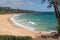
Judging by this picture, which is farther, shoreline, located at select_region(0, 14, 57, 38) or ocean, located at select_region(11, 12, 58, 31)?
ocean, located at select_region(11, 12, 58, 31)

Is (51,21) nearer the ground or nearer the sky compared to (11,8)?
nearer the ground

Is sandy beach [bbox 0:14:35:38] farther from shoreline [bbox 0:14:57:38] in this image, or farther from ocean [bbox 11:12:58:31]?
ocean [bbox 11:12:58:31]

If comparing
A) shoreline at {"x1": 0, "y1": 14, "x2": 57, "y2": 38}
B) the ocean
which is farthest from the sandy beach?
the ocean

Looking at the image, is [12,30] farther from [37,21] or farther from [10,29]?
[37,21]

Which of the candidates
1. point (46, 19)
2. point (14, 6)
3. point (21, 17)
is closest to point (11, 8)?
point (14, 6)

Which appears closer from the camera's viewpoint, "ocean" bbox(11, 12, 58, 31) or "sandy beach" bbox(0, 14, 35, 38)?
"sandy beach" bbox(0, 14, 35, 38)

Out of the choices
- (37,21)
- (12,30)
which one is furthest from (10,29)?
(37,21)

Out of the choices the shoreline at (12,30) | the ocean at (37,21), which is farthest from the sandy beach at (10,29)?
the ocean at (37,21)

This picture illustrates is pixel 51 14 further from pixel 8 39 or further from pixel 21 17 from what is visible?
pixel 8 39
